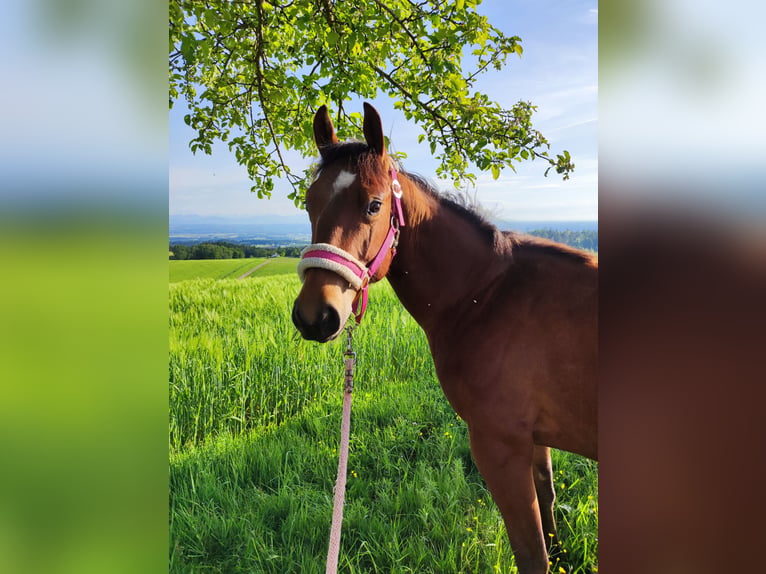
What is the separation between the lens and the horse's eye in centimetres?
170

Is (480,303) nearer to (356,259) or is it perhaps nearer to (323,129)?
(356,259)

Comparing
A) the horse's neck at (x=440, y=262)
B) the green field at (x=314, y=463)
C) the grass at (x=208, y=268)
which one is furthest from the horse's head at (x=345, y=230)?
the grass at (x=208, y=268)

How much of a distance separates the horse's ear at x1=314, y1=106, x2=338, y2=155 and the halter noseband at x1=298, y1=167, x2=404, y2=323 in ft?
1.27

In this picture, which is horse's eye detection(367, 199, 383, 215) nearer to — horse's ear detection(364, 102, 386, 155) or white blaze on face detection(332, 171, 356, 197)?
white blaze on face detection(332, 171, 356, 197)

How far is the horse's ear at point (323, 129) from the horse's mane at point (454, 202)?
22 cm

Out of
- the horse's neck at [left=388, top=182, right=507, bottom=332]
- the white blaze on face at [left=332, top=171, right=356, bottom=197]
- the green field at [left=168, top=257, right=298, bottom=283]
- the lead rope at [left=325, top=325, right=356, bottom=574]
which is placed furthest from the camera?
the green field at [left=168, top=257, right=298, bottom=283]

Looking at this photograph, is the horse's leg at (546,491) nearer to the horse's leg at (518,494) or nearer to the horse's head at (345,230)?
the horse's leg at (518,494)

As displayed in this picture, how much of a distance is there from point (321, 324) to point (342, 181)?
0.58 metres

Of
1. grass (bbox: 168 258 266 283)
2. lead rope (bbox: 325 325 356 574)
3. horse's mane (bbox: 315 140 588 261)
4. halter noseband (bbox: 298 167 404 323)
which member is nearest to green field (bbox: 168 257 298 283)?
grass (bbox: 168 258 266 283)
